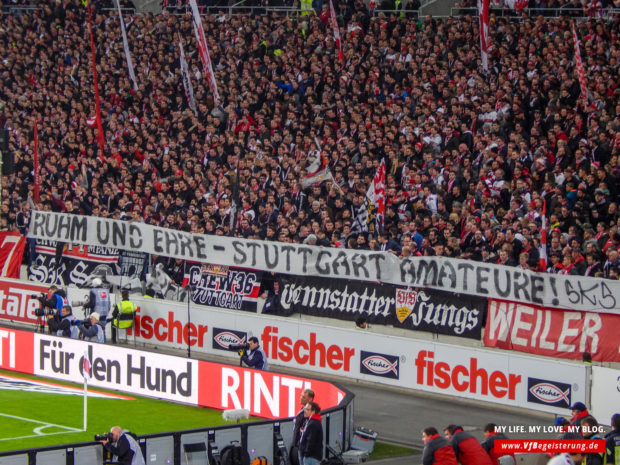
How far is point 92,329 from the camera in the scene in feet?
76.6

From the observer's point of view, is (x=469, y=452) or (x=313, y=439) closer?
(x=469, y=452)

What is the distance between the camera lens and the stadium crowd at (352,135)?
71.7ft

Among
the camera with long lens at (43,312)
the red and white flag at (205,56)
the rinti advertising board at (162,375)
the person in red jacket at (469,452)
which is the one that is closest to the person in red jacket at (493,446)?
the person in red jacket at (469,452)

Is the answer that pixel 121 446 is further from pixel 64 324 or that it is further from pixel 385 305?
pixel 64 324

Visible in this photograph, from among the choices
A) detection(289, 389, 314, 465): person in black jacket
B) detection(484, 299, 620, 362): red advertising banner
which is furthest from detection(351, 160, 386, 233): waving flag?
detection(289, 389, 314, 465): person in black jacket

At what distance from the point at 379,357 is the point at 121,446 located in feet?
27.9

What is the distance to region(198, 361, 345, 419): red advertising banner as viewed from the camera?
18.4 meters

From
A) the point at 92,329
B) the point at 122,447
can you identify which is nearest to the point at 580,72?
the point at 92,329

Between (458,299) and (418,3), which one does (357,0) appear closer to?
(418,3)

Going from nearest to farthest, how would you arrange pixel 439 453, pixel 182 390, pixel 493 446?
pixel 439 453 < pixel 493 446 < pixel 182 390

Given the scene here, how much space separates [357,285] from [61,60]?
19.1 meters

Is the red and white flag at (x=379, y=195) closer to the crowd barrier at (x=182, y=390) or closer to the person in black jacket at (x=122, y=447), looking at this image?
the crowd barrier at (x=182, y=390)

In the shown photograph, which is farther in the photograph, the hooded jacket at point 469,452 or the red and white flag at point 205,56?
the red and white flag at point 205,56

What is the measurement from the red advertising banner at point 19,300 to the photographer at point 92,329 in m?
3.91
